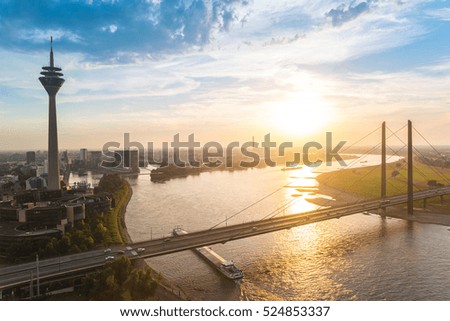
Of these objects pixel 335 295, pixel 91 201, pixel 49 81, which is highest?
pixel 49 81

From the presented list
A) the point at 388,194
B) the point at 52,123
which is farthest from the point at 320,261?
the point at 52,123

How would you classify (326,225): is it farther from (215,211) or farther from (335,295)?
(335,295)

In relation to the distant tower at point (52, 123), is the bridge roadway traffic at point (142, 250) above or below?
below

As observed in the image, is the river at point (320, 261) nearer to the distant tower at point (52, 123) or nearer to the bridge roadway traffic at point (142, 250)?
the bridge roadway traffic at point (142, 250)

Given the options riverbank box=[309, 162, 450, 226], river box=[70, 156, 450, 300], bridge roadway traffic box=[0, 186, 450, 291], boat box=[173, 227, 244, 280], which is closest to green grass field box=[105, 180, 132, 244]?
river box=[70, 156, 450, 300]

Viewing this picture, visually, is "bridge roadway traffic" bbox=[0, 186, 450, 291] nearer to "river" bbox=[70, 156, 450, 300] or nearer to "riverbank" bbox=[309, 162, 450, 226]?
"river" bbox=[70, 156, 450, 300]

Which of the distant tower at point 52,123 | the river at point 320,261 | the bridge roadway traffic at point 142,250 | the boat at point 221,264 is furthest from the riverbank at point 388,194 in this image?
the distant tower at point 52,123

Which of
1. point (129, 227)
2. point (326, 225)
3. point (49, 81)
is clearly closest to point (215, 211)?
point (129, 227)
